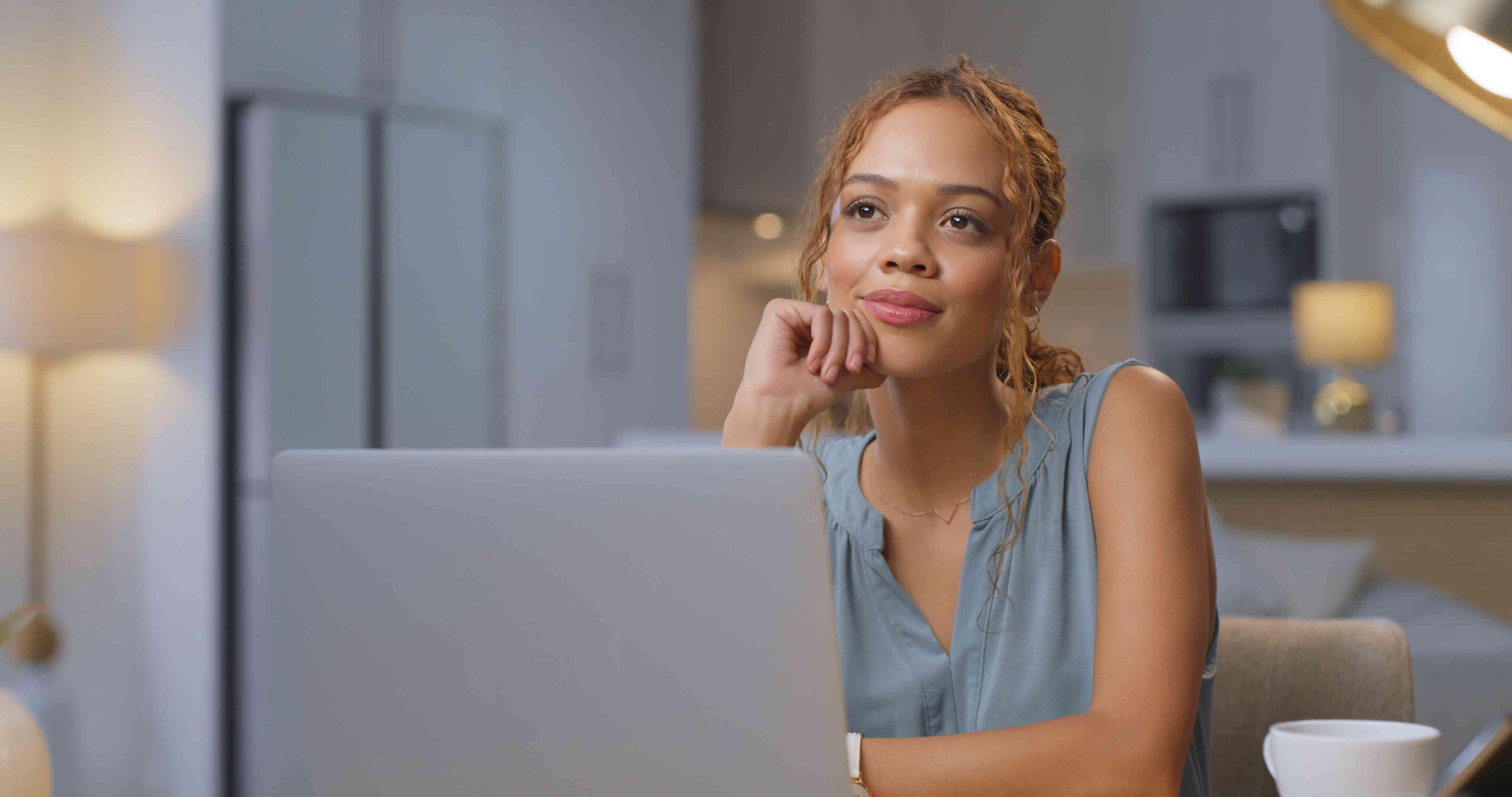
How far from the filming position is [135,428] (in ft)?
10.3

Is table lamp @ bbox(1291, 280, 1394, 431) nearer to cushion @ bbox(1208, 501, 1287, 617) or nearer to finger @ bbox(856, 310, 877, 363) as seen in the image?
cushion @ bbox(1208, 501, 1287, 617)

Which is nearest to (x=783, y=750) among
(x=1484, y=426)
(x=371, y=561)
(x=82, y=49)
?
(x=371, y=561)

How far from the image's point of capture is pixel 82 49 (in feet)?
10.4

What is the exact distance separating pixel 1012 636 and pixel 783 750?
1.50ft

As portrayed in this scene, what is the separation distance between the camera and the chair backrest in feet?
3.80

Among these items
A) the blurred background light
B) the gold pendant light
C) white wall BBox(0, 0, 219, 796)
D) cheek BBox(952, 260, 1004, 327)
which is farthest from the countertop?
the blurred background light

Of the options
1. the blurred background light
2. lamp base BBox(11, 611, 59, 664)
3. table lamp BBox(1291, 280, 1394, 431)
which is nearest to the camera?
lamp base BBox(11, 611, 59, 664)

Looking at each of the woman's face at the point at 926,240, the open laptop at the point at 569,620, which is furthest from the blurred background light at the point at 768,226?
the open laptop at the point at 569,620

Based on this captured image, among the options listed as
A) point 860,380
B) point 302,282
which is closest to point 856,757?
point 860,380

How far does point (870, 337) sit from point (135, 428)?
2.76 m

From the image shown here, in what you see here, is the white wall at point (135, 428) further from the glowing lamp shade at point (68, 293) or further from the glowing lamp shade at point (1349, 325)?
the glowing lamp shade at point (1349, 325)

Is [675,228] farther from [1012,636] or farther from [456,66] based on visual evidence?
[1012,636]

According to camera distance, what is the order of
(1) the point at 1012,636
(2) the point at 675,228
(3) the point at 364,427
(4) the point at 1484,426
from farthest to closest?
(4) the point at 1484,426
(2) the point at 675,228
(3) the point at 364,427
(1) the point at 1012,636

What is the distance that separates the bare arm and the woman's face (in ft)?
0.44
